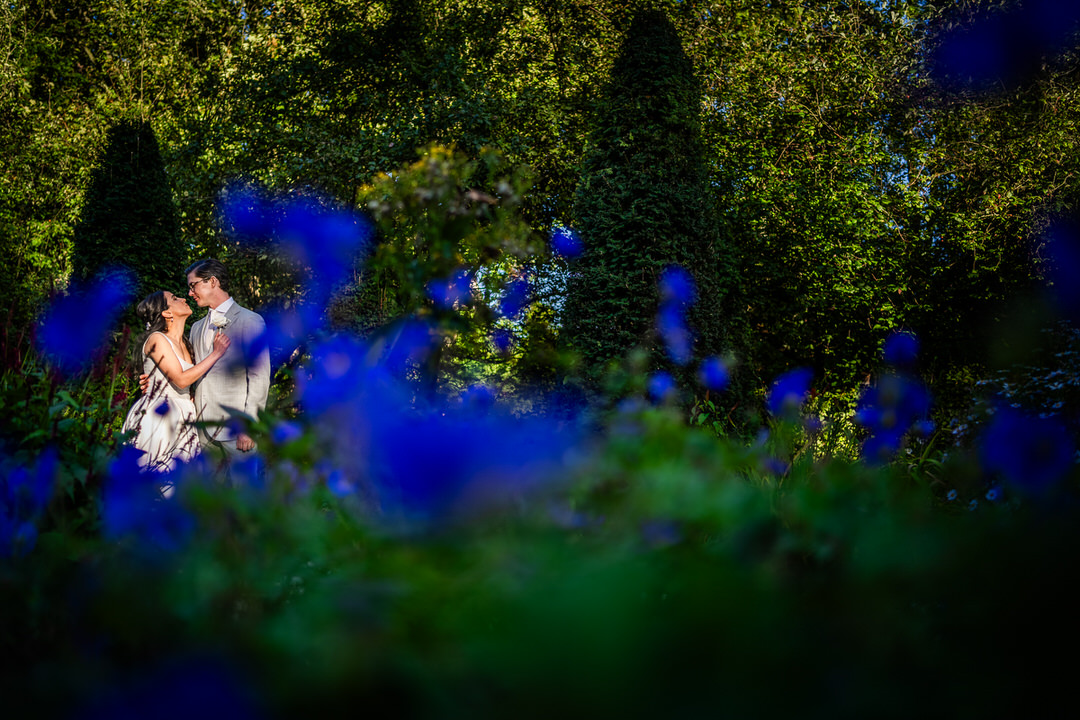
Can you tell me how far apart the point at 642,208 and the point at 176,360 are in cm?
494

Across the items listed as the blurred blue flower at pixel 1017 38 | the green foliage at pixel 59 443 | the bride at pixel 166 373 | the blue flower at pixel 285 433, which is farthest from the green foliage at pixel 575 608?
the blurred blue flower at pixel 1017 38

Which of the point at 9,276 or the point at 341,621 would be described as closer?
the point at 341,621

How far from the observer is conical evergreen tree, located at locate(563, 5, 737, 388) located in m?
7.15

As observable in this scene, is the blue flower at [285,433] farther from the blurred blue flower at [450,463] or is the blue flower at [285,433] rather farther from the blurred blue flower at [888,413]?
the blurred blue flower at [888,413]

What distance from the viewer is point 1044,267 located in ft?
30.2

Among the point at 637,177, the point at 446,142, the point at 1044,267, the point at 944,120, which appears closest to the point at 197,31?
the point at 446,142

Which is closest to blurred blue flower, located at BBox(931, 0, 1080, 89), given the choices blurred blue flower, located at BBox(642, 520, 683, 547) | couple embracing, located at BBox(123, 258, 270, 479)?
blurred blue flower, located at BBox(642, 520, 683, 547)

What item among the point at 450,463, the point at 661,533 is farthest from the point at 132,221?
the point at 450,463

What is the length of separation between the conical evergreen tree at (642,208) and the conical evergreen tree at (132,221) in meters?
5.38

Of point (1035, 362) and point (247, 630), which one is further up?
point (1035, 362)

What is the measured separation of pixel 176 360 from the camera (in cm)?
366

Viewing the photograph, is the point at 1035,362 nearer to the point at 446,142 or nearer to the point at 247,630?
the point at 247,630

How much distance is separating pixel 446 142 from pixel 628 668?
32.3 feet

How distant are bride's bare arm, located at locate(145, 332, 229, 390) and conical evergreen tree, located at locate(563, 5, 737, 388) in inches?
150
